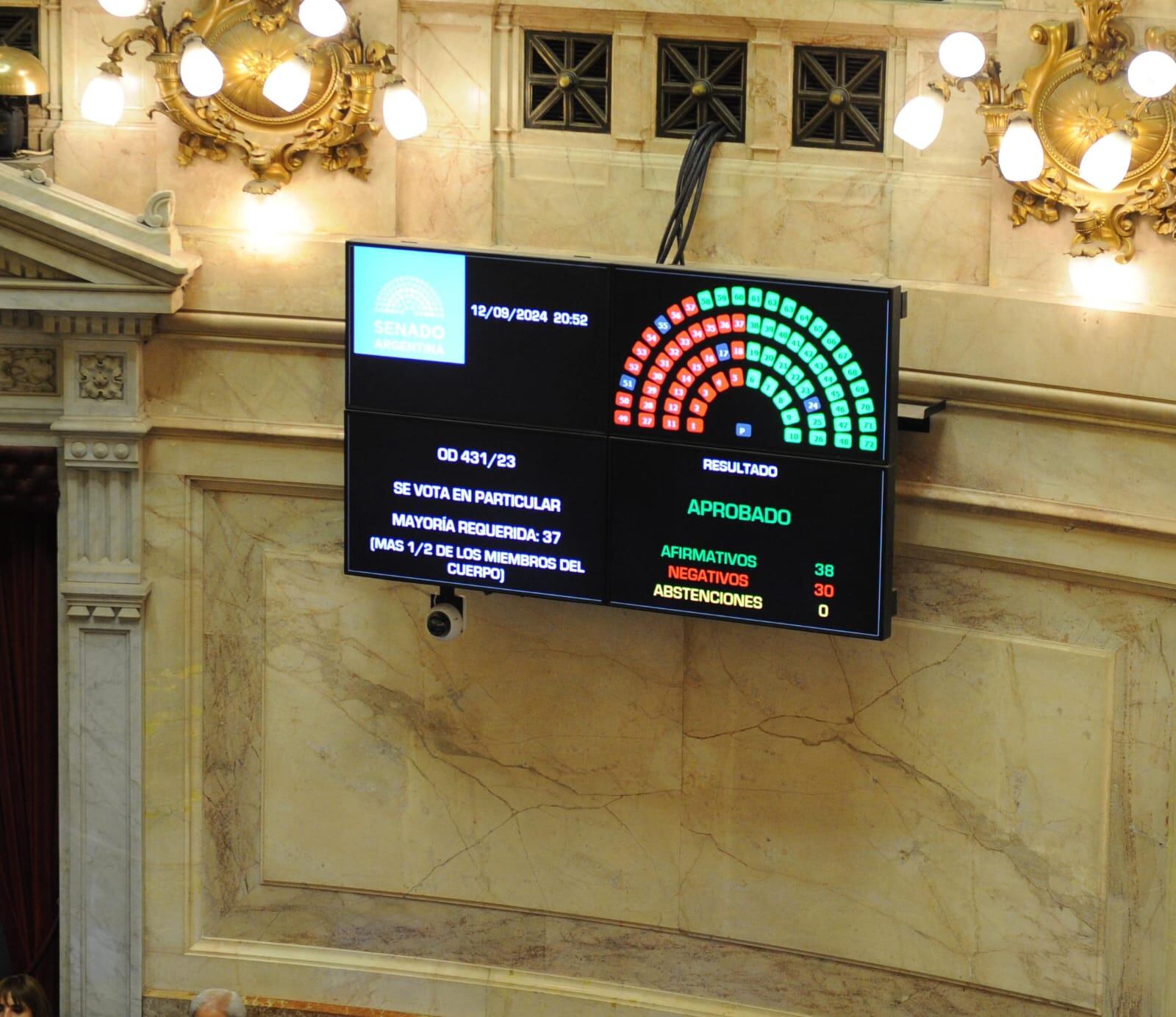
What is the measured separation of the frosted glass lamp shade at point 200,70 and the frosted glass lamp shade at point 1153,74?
278 centimetres

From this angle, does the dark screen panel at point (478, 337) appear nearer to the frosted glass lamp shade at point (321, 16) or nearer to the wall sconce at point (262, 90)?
the wall sconce at point (262, 90)

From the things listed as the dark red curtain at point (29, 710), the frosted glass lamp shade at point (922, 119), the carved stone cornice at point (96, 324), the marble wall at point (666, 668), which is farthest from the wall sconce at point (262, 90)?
the frosted glass lamp shade at point (922, 119)

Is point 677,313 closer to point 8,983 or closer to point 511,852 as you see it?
point 511,852

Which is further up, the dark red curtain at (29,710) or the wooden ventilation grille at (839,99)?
the wooden ventilation grille at (839,99)

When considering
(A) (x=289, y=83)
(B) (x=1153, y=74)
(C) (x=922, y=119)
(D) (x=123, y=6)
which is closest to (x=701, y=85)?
(C) (x=922, y=119)

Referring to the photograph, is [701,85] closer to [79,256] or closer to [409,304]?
[409,304]

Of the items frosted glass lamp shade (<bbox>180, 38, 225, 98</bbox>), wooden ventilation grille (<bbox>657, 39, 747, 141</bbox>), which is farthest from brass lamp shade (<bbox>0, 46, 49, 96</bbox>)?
wooden ventilation grille (<bbox>657, 39, 747, 141</bbox>)

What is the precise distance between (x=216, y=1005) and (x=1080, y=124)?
368cm

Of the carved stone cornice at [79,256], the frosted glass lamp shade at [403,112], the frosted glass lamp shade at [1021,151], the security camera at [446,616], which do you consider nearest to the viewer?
the frosted glass lamp shade at [1021,151]

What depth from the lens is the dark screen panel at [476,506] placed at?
7105 mm

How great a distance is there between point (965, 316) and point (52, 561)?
10.7 feet

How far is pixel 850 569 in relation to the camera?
268 inches

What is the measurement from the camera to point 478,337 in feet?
23.3

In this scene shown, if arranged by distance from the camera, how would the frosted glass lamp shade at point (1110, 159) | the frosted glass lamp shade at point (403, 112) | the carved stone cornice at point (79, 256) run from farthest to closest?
the carved stone cornice at point (79, 256) < the frosted glass lamp shade at point (403, 112) < the frosted glass lamp shade at point (1110, 159)
